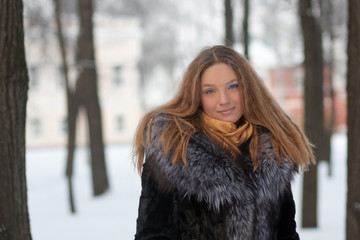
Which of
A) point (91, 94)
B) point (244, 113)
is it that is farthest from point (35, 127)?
point (244, 113)

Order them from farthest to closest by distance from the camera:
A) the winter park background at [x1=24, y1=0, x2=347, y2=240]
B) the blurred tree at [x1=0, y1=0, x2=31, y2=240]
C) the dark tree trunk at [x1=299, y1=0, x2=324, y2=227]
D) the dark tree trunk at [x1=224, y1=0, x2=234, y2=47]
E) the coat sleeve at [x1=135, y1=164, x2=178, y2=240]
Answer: the dark tree trunk at [x1=224, y1=0, x2=234, y2=47] → the winter park background at [x1=24, y1=0, x2=347, y2=240] → the dark tree trunk at [x1=299, y1=0, x2=324, y2=227] → the blurred tree at [x1=0, y1=0, x2=31, y2=240] → the coat sleeve at [x1=135, y1=164, x2=178, y2=240]

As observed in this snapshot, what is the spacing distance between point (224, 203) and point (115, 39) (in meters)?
33.1

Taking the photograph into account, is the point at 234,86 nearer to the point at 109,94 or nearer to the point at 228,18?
the point at 228,18

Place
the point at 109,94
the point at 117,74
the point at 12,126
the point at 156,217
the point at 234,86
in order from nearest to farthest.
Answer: the point at 156,217 < the point at 234,86 < the point at 12,126 < the point at 117,74 < the point at 109,94

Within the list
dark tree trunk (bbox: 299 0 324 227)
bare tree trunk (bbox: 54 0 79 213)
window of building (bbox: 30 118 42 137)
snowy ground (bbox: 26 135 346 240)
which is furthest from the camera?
window of building (bbox: 30 118 42 137)

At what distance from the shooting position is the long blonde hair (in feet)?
8.49

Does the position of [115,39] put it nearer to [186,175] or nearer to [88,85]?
[88,85]

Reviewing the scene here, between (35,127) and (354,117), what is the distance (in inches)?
1331

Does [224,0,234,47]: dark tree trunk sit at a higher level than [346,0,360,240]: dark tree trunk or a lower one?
higher

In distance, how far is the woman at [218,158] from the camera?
96.6 inches

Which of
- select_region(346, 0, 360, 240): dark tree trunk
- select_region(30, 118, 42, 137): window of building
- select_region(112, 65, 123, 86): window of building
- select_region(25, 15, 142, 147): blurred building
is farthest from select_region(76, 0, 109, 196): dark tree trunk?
select_region(30, 118, 42, 137): window of building

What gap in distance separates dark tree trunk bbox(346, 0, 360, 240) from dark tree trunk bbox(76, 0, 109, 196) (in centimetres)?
812

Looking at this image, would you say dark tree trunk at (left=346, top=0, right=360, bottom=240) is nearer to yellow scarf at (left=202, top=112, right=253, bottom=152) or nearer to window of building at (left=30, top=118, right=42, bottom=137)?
yellow scarf at (left=202, top=112, right=253, bottom=152)

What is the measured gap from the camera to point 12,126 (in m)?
3.34
